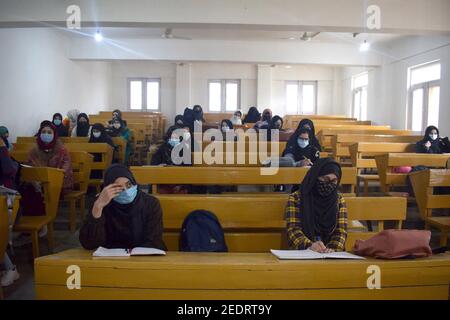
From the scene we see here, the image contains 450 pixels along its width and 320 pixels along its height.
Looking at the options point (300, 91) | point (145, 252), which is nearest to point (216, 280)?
point (145, 252)

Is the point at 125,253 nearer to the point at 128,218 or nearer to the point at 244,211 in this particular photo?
the point at 128,218

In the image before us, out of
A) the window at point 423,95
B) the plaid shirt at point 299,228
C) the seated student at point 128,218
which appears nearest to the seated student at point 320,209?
the plaid shirt at point 299,228

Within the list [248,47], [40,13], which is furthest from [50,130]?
[248,47]

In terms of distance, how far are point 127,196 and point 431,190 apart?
8.78 ft

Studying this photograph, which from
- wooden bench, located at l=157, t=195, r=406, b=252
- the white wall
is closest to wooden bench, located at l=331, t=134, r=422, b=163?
wooden bench, located at l=157, t=195, r=406, b=252

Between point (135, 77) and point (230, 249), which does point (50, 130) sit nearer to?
point (230, 249)

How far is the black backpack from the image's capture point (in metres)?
Result: 2.49

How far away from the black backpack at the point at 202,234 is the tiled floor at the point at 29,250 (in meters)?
1.19

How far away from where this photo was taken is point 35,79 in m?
8.85

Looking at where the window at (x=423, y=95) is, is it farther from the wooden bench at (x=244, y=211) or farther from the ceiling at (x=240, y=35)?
the wooden bench at (x=244, y=211)

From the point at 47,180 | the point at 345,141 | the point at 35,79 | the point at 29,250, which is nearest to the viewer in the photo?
the point at 47,180

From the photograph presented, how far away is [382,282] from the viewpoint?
1479 mm

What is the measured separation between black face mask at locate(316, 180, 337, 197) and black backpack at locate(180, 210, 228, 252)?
64 centimetres

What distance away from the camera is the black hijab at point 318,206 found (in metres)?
2.63
